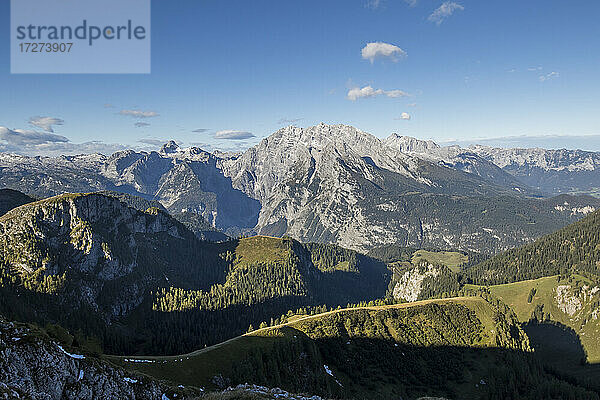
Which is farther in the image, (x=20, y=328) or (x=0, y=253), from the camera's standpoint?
(x=0, y=253)

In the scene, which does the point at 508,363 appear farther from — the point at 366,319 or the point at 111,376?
the point at 111,376

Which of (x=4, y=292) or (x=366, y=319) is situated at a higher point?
(x=4, y=292)

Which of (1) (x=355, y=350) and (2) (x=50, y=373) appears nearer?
(2) (x=50, y=373)

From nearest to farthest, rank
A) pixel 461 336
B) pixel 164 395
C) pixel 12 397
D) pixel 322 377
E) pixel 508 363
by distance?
pixel 12 397 < pixel 164 395 < pixel 322 377 < pixel 508 363 < pixel 461 336

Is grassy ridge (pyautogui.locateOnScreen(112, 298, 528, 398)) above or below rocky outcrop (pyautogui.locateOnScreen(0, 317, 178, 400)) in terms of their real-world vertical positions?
below

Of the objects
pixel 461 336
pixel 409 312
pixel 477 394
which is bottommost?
pixel 477 394

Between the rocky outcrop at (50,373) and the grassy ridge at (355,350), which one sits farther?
the grassy ridge at (355,350)

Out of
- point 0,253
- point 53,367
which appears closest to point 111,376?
point 53,367

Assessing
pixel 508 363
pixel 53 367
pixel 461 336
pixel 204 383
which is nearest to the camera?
pixel 53 367

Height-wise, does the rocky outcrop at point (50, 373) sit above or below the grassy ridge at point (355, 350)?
above

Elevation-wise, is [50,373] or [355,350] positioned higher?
[50,373]
